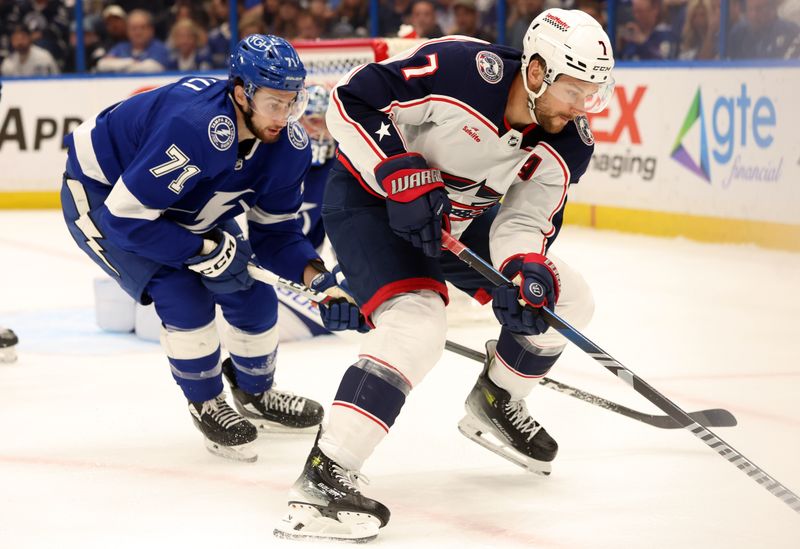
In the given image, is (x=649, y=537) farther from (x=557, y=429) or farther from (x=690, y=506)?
(x=557, y=429)

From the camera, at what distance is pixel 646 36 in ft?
21.4

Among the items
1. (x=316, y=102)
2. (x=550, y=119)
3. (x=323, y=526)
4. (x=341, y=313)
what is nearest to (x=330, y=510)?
(x=323, y=526)

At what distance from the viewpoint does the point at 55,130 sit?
789 centimetres

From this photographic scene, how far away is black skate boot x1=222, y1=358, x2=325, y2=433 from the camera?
2.99 metres

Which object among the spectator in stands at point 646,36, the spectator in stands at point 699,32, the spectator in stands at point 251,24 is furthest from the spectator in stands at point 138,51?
the spectator in stands at point 699,32

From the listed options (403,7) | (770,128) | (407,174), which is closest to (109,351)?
(407,174)

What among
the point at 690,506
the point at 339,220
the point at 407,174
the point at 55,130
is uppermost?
the point at 407,174

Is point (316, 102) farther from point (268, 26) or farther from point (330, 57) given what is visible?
point (268, 26)

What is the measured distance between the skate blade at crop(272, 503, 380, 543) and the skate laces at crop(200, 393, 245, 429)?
1.84 ft

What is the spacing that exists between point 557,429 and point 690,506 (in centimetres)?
65

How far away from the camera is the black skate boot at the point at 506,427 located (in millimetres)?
2633

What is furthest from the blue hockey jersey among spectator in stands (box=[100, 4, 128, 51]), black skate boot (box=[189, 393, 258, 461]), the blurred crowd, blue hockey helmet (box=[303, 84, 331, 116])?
spectator in stands (box=[100, 4, 128, 51])

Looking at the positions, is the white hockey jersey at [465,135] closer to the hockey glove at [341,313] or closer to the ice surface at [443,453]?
the hockey glove at [341,313]

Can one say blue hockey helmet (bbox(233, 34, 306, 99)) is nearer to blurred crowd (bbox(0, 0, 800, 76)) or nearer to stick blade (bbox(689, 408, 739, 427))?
stick blade (bbox(689, 408, 739, 427))
